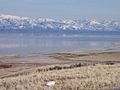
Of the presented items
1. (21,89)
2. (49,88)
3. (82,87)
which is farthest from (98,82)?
(21,89)

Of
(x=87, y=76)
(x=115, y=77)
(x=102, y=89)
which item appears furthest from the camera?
(x=87, y=76)

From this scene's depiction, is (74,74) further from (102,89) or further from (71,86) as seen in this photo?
(102,89)

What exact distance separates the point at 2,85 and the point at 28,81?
4.81 ft

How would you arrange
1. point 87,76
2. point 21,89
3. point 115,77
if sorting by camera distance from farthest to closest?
point 87,76 → point 115,77 → point 21,89

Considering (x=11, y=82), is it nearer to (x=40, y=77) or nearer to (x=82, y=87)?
(x=40, y=77)

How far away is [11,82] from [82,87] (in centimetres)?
486

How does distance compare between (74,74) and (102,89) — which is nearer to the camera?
(102,89)

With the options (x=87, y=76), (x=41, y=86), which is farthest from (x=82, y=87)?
(x=87, y=76)

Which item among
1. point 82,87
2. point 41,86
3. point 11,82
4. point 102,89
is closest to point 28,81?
point 11,82

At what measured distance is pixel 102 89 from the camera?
19766 millimetres

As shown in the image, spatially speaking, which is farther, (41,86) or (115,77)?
(115,77)

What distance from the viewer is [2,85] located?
23.7 meters

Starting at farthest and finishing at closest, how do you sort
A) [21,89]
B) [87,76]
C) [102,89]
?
[87,76]
[21,89]
[102,89]

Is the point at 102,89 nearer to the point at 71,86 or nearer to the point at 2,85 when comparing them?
the point at 71,86
